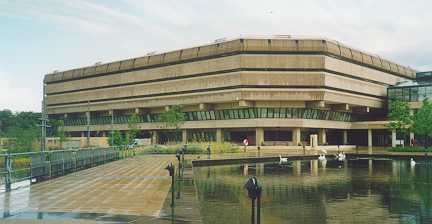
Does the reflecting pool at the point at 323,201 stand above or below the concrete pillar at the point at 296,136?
below

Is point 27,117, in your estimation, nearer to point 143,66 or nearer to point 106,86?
point 106,86

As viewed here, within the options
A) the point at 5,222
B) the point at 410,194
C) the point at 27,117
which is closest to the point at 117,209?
the point at 5,222

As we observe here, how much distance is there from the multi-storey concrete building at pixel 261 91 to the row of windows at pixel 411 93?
12.9 feet

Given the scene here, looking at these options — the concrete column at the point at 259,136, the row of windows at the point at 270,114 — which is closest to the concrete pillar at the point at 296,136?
the row of windows at the point at 270,114

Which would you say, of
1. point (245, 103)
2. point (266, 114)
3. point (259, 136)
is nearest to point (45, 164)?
point (245, 103)

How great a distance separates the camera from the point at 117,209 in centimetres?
1323

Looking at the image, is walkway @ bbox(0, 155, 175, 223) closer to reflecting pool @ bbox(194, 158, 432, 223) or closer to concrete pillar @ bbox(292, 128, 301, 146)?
reflecting pool @ bbox(194, 158, 432, 223)

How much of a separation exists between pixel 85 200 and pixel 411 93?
Answer: 9540 centimetres

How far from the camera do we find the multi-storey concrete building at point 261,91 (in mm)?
89750

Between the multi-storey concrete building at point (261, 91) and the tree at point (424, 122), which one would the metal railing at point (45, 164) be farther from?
the multi-storey concrete building at point (261, 91)

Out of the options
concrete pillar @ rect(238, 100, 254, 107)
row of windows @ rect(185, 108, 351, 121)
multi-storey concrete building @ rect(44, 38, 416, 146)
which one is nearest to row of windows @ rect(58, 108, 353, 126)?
row of windows @ rect(185, 108, 351, 121)

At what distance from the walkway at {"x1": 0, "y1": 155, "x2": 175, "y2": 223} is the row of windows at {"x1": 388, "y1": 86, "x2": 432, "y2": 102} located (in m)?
86.4

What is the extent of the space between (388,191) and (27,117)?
15349cm

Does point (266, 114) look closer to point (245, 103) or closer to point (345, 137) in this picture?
point (245, 103)
